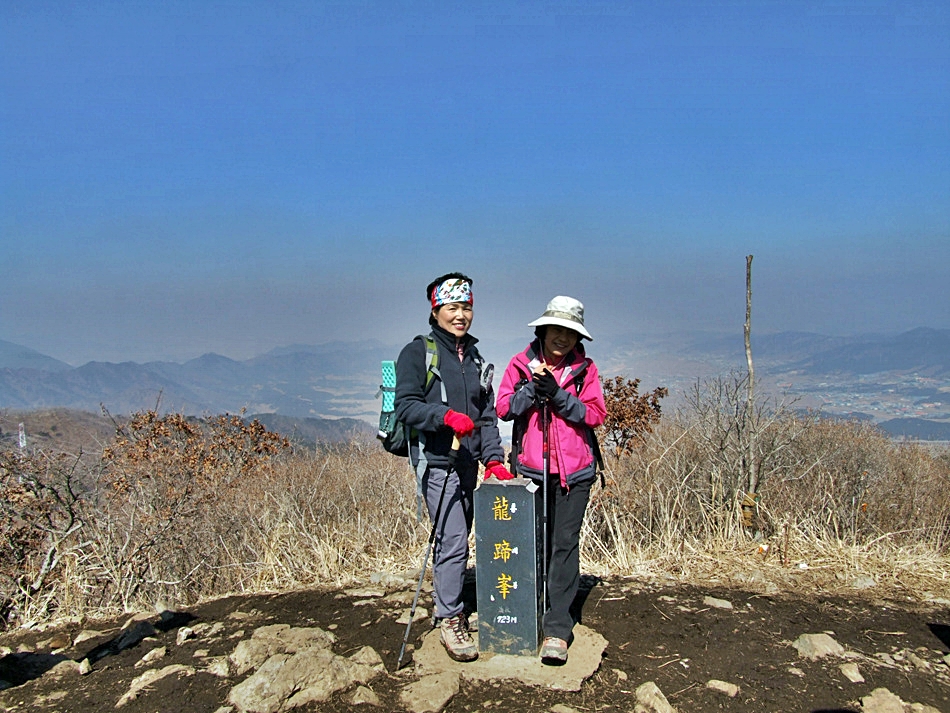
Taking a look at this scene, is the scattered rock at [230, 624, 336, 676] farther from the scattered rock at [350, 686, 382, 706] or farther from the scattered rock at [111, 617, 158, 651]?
the scattered rock at [111, 617, 158, 651]

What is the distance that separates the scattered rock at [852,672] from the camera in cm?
387

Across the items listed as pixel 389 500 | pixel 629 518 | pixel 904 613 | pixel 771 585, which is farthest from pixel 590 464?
pixel 389 500

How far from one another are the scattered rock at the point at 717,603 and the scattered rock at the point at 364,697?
2.48 m

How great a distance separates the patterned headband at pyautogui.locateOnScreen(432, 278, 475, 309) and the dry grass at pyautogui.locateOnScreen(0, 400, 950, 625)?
8.99ft

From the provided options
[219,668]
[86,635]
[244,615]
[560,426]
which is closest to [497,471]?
[560,426]

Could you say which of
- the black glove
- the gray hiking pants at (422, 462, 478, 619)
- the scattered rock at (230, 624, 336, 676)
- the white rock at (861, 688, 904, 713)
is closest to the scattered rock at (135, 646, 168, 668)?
the scattered rock at (230, 624, 336, 676)

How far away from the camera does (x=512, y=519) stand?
154 inches

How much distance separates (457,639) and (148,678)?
1.72 metres

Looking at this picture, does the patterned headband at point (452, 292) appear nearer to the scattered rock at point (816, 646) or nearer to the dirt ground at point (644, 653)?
the dirt ground at point (644, 653)

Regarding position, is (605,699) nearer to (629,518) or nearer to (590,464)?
(590,464)

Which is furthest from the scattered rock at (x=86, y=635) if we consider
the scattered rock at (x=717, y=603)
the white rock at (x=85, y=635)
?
the scattered rock at (x=717, y=603)

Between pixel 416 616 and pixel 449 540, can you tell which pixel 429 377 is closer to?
pixel 449 540

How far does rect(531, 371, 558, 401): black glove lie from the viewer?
3836mm

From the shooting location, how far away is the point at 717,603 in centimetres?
492
